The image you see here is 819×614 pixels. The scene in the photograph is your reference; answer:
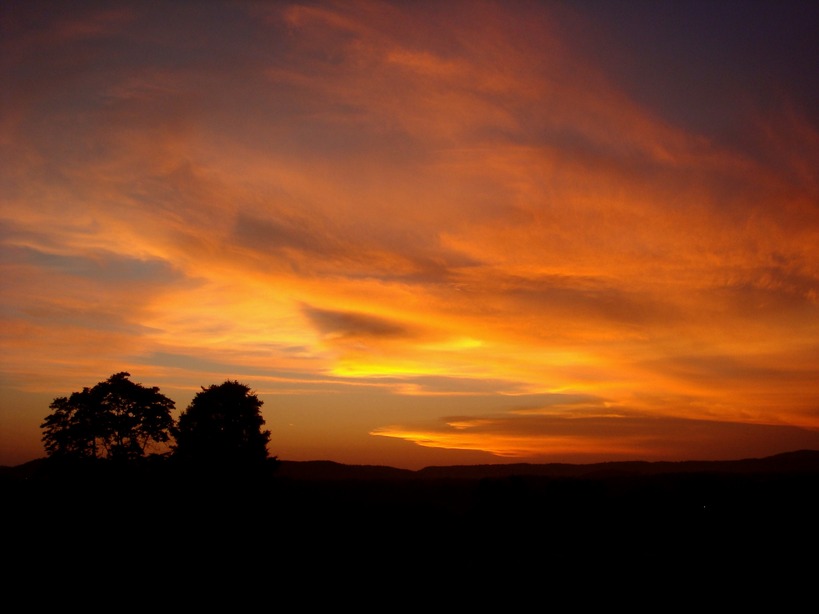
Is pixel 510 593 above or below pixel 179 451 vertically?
below

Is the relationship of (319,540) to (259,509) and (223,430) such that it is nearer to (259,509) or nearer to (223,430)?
(259,509)

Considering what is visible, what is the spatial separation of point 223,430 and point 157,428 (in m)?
5.92

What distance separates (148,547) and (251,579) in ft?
19.1

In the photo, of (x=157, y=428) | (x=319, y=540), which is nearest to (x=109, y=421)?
(x=157, y=428)

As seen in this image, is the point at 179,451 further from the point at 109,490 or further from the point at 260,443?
the point at 109,490

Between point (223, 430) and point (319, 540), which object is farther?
point (223, 430)

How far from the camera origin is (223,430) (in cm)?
5350

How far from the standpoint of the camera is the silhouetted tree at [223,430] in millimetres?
52219

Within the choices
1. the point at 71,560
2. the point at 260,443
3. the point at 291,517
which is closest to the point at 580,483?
the point at 260,443

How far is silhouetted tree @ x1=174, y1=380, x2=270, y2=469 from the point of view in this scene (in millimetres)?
52219

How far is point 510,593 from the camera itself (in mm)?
28703

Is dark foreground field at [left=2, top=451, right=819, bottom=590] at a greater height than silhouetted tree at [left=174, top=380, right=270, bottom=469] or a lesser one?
lesser

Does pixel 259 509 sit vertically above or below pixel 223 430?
below

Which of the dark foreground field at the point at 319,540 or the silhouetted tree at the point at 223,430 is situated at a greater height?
the silhouetted tree at the point at 223,430
